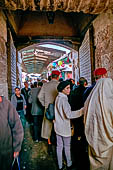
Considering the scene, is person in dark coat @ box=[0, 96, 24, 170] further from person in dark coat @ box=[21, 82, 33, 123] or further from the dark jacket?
person in dark coat @ box=[21, 82, 33, 123]

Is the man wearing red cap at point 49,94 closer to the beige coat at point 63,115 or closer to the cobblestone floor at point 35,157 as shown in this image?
the cobblestone floor at point 35,157

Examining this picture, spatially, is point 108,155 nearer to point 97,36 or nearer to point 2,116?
point 2,116

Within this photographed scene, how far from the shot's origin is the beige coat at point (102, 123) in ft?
6.35

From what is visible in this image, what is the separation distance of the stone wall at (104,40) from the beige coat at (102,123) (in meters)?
0.99

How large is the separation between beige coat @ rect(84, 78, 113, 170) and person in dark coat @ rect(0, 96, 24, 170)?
1057mm

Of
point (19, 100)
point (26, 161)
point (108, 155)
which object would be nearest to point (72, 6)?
point (108, 155)

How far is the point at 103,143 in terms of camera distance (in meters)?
1.95

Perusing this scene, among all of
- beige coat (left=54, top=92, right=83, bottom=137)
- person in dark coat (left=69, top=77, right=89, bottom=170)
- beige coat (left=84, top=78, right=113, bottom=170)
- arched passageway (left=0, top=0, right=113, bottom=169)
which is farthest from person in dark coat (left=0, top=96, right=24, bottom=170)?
person in dark coat (left=69, top=77, right=89, bottom=170)

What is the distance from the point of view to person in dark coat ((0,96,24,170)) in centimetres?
145

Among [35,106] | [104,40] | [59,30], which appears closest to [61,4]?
[104,40]

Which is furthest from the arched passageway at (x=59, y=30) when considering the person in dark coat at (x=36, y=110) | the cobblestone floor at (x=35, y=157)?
the person in dark coat at (x=36, y=110)

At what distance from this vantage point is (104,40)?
312 cm

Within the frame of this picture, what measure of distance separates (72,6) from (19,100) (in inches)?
112

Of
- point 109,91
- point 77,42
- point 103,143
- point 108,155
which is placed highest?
point 77,42
